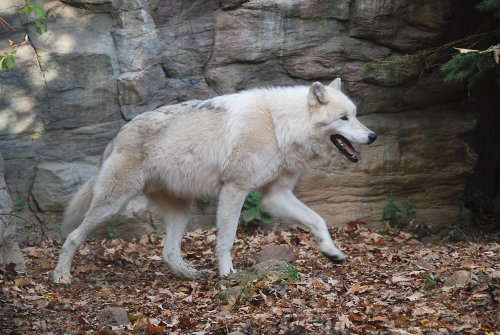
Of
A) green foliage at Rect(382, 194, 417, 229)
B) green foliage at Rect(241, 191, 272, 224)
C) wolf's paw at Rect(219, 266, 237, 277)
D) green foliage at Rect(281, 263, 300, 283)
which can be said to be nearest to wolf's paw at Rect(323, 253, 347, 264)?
green foliage at Rect(281, 263, 300, 283)

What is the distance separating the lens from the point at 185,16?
33.4 ft

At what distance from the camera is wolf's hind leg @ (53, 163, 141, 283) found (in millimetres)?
7184

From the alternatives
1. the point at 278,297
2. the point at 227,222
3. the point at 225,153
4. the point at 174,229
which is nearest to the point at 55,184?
the point at 174,229

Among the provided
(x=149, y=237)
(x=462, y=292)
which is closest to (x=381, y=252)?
(x=462, y=292)

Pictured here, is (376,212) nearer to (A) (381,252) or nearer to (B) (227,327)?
(A) (381,252)

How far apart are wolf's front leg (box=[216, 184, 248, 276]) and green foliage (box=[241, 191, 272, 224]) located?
2.82 metres

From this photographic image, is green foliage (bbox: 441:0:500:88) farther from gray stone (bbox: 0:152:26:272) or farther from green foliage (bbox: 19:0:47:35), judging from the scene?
gray stone (bbox: 0:152:26:272)

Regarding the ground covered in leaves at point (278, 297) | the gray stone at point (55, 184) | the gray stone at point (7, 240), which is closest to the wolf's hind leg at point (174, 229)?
the ground covered in leaves at point (278, 297)

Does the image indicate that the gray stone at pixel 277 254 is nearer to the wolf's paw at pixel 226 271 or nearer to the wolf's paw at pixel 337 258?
the wolf's paw at pixel 226 271

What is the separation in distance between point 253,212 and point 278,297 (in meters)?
4.32

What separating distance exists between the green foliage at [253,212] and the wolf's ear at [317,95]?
117 inches

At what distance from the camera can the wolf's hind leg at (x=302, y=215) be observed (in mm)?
A: 6648

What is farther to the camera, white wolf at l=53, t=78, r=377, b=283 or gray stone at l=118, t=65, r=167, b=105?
gray stone at l=118, t=65, r=167, b=105

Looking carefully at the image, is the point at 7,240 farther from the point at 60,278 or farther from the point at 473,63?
the point at 473,63
